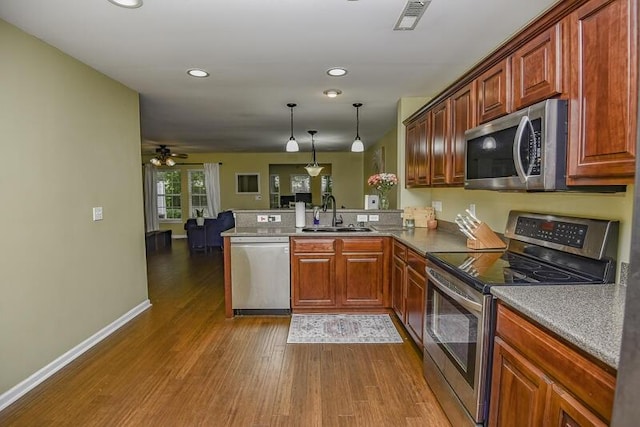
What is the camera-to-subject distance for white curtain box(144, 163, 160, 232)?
8.70m

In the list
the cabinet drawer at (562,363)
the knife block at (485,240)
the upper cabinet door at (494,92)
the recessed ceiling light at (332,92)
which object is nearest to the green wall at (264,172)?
the recessed ceiling light at (332,92)

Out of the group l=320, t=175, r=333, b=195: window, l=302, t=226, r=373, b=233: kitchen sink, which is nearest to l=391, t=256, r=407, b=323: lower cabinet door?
l=302, t=226, r=373, b=233: kitchen sink

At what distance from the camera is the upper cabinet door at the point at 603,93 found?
3.79 feet

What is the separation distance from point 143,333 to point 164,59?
2.37 metres

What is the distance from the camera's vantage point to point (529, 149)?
1.56 meters

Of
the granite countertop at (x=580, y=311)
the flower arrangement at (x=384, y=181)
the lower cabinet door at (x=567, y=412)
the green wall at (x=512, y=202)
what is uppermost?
the flower arrangement at (x=384, y=181)

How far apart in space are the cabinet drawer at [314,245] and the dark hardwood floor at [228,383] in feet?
2.44

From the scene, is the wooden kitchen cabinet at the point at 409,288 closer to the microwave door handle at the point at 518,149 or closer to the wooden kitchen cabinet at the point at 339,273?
the wooden kitchen cabinet at the point at 339,273

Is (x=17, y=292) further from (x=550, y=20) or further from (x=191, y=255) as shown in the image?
(x=191, y=255)

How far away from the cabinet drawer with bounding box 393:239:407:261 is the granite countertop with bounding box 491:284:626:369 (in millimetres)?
1503

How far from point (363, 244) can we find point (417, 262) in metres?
0.87

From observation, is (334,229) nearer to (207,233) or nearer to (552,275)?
(552,275)

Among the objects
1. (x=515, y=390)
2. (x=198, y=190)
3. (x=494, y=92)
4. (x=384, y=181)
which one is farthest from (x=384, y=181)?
(x=198, y=190)

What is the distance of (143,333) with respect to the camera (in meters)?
3.12
